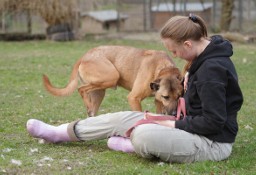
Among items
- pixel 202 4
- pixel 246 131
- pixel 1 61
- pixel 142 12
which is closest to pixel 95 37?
pixel 142 12

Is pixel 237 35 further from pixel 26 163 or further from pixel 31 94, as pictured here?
pixel 26 163

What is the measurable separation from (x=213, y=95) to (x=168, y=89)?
59.5 inches

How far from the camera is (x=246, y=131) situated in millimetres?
7094

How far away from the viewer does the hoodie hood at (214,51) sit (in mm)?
5160

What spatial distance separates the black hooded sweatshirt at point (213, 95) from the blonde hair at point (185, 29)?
17cm

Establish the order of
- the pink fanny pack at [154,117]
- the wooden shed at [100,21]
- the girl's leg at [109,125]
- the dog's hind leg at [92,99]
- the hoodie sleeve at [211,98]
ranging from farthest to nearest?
the wooden shed at [100,21] < the dog's hind leg at [92,99] < the girl's leg at [109,125] < the pink fanny pack at [154,117] < the hoodie sleeve at [211,98]

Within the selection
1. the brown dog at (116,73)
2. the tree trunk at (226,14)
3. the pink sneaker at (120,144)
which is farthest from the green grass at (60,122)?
the tree trunk at (226,14)

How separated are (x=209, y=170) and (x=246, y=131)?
2.22 m

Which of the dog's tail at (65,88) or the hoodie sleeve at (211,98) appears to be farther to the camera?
the dog's tail at (65,88)

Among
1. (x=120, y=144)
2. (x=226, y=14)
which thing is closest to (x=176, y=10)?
(x=226, y=14)

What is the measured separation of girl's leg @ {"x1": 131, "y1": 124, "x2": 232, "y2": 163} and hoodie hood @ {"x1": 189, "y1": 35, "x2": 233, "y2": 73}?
68cm

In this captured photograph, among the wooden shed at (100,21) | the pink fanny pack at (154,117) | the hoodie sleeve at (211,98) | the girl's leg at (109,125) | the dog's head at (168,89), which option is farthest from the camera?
the wooden shed at (100,21)

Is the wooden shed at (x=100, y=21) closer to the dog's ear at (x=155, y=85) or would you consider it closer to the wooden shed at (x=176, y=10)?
the wooden shed at (x=176, y=10)

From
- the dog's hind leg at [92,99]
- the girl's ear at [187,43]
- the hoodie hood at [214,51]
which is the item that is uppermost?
the girl's ear at [187,43]
